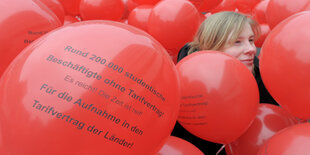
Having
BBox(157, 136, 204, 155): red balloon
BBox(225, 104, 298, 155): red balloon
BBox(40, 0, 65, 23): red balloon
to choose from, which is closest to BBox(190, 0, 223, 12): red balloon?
BBox(40, 0, 65, 23): red balloon

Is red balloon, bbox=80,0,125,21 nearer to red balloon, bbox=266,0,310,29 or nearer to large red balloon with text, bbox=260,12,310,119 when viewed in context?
red balloon, bbox=266,0,310,29

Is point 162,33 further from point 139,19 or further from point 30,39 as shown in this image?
point 30,39

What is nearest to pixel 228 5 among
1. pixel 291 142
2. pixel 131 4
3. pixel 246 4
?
pixel 246 4

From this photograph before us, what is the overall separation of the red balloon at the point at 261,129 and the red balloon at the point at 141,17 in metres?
1.32

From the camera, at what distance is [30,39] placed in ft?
3.01

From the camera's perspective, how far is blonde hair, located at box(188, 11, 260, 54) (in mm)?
1610

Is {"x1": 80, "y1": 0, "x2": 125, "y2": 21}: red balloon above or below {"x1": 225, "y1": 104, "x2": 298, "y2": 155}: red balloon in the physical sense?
above

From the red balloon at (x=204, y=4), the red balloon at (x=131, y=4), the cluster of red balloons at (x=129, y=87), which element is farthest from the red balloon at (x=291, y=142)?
the red balloon at (x=131, y=4)

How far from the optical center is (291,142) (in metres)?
0.83

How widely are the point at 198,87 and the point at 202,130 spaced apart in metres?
0.18

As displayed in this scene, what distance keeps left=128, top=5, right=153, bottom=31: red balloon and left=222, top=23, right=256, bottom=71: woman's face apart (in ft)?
2.85

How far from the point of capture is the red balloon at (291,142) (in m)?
0.80

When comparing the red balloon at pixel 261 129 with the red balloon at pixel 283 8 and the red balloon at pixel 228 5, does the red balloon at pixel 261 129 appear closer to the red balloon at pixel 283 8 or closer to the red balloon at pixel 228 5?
the red balloon at pixel 283 8

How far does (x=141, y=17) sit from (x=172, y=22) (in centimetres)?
60
